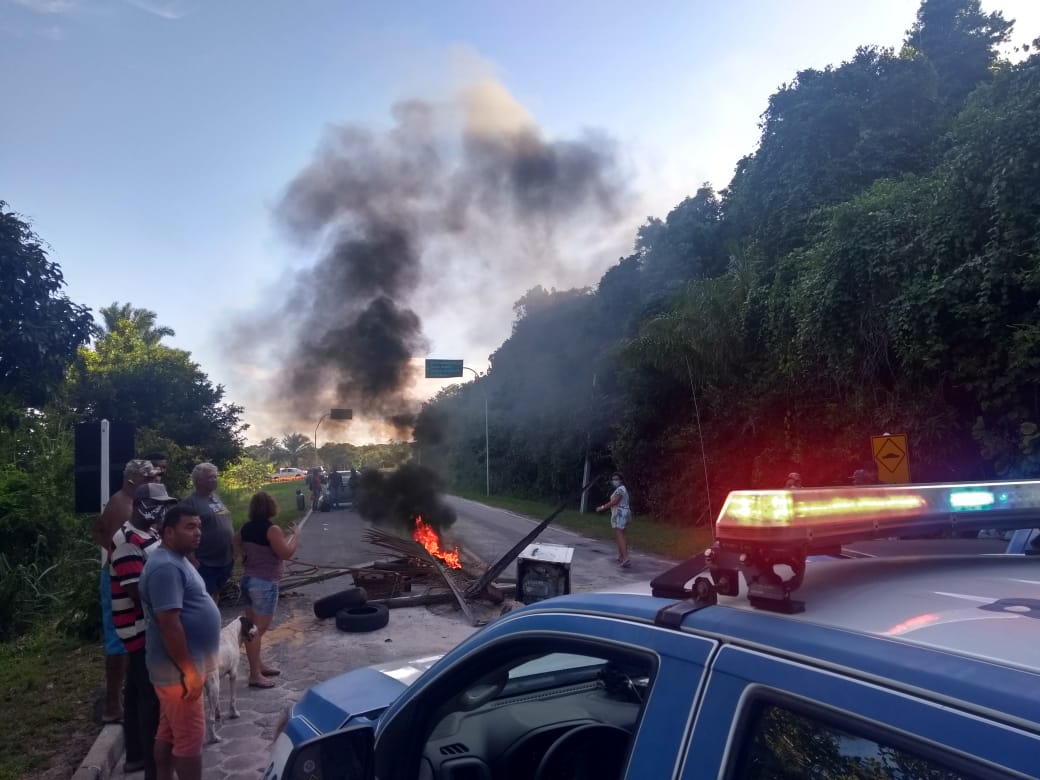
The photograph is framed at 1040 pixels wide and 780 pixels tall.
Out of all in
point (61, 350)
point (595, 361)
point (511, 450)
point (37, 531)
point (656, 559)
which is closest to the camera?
point (61, 350)

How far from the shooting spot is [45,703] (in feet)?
19.3

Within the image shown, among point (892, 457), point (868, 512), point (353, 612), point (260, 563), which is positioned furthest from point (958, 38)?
point (868, 512)

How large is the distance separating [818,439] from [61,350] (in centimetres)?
1241

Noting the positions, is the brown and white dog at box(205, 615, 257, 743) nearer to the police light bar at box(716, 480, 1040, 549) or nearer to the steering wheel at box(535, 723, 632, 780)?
the steering wheel at box(535, 723, 632, 780)

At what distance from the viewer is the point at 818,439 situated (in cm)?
1427

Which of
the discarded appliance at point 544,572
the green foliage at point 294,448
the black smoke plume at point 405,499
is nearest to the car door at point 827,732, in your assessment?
the discarded appliance at point 544,572

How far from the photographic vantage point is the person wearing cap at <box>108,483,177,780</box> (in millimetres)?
4051

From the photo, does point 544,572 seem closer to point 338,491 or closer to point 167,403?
point 167,403

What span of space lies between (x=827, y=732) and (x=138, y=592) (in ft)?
12.7

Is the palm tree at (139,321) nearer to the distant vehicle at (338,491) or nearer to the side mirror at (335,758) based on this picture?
the distant vehicle at (338,491)

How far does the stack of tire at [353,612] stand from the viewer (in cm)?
834

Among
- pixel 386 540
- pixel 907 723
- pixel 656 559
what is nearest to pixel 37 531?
pixel 386 540

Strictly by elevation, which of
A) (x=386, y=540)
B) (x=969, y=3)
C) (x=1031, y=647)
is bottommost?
(x=386, y=540)

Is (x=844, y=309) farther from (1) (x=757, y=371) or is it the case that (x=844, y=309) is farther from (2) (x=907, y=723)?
(2) (x=907, y=723)
